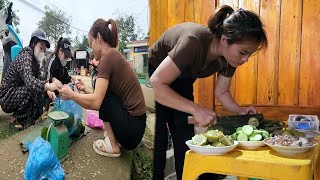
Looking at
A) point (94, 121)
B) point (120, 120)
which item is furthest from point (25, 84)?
point (120, 120)

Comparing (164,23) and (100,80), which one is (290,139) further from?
(164,23)

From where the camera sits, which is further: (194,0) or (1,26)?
(1,26)

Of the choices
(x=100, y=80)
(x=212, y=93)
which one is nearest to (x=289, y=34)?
(x=212, y=93)

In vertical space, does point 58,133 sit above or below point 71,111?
below

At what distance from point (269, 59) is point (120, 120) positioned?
4.83 ft

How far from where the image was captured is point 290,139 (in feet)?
4.21

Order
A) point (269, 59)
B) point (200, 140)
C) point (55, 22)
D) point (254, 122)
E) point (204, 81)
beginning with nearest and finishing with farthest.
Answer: point (200, 140), point (254, 122), point (269, 59), point (204, 81), point (55, 22)

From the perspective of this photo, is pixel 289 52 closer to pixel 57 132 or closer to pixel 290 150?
pixel 290 150

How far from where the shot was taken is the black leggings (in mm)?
2286

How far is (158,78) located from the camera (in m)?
1.48

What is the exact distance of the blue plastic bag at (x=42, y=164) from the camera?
198 centimetres

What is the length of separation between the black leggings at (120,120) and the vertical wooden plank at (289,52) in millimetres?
1299

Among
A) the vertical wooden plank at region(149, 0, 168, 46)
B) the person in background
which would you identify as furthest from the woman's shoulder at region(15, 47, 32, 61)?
the vertical wooden plank at region(149, 0, 168, 46)

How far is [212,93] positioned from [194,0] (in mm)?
902
